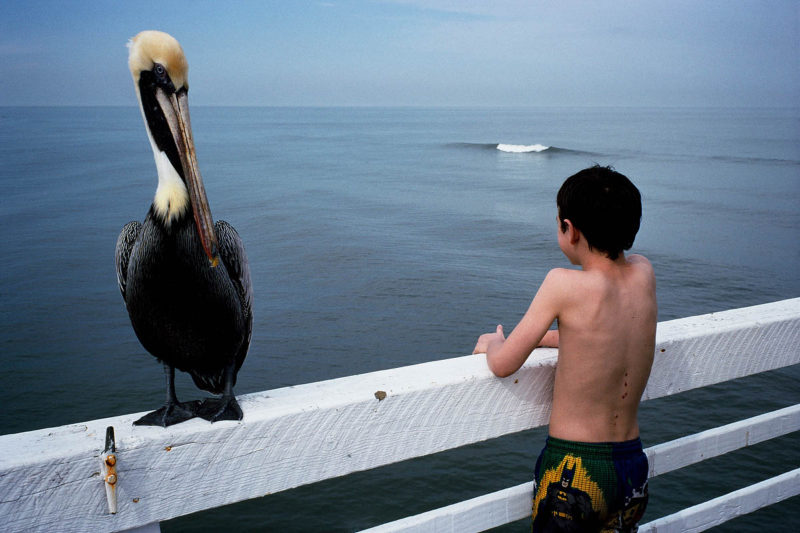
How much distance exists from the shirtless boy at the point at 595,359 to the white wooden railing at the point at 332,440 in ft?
0.22

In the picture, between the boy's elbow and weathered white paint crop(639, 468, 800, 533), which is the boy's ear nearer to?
the boy's elbow

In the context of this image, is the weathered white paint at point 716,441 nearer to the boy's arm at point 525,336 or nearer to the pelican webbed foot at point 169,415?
the boy's arm at point 525,336

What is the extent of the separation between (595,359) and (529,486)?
35cm

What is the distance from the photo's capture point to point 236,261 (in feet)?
6.90

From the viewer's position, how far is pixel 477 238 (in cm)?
1385

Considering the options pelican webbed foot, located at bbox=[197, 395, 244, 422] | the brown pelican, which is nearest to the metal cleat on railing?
pelican webbed foot, located at bbox=[197, 395, 244, 422]

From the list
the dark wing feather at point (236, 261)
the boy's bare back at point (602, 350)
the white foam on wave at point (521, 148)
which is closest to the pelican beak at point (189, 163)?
the dark wing feather at point (236, 261)

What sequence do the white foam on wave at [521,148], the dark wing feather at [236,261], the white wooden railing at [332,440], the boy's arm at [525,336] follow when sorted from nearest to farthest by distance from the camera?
1. the white wooden railing at [332,440]
2. the boy's arm at [525,336]
3. the dark wing feather at [236,261]
4. the white foam on wave at [521,148]

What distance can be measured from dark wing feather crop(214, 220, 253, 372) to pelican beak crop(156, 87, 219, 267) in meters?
0.30

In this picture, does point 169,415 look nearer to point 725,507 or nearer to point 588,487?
point 588,487

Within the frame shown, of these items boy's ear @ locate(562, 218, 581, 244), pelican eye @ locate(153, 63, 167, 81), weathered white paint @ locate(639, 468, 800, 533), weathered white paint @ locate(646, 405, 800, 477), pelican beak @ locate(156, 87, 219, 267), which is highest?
pelican eye @ locate(153, 63, 167, 81)

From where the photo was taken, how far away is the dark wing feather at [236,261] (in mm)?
2074

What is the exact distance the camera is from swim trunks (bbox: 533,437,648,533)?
1515 mm

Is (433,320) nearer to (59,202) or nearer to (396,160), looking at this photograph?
(59,202)
